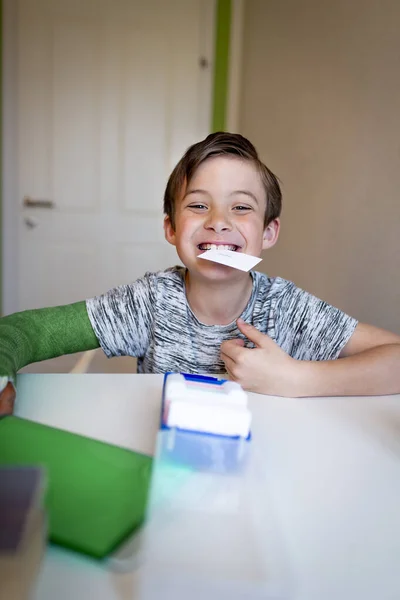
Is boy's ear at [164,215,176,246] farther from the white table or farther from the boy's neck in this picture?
the white table

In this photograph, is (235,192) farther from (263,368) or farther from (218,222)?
(263,368)

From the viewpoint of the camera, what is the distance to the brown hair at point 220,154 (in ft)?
3.09

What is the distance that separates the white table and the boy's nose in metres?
0.29

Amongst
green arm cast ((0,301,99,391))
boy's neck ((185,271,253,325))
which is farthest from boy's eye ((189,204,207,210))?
green arm cast ((0,301,99,391))

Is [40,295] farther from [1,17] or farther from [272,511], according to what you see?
[272,511]

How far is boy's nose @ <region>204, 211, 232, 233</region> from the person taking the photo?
0.88 metres

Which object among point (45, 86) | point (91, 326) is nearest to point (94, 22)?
point (45, 86)

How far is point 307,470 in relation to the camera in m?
0.48

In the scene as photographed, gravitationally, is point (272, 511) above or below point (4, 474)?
below

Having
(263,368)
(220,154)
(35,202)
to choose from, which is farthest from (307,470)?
(35,202)

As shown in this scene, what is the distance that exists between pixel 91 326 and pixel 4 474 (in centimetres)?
70

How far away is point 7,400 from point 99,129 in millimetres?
2423

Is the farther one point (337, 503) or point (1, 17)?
point (1, 17)

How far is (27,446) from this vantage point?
0.41m
